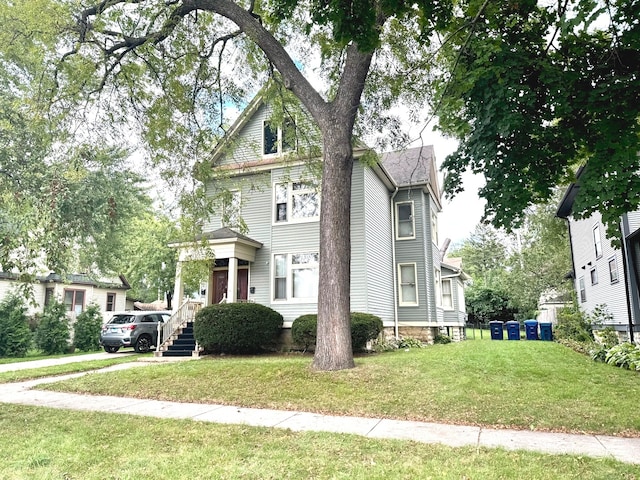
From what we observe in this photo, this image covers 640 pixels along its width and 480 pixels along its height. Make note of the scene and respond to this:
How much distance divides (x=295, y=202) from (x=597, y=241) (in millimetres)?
10909

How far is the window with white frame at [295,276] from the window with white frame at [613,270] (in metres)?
9.29

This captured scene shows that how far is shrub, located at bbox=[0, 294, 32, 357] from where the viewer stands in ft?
52.9

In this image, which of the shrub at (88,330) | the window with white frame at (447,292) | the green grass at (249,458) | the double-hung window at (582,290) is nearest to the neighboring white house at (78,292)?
the shrub at (88,330)

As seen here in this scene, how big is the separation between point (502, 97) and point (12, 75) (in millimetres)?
19975

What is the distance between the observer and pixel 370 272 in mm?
14328

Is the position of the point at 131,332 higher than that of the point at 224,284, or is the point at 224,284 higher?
the point at 224,284

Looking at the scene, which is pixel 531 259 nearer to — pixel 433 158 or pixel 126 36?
pixel 433 158

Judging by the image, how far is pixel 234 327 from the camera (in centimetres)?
1254

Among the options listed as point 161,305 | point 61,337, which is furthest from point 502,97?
point 161,305

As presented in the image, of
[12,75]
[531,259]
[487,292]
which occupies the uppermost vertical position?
[12,75]

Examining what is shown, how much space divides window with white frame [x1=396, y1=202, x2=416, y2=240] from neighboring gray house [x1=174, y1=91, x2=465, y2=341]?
0.04m

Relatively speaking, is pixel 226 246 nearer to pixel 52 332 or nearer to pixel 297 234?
pixel 297 234

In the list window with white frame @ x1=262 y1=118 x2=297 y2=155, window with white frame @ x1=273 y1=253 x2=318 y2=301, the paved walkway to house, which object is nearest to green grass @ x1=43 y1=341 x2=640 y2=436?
the paved walkway to house

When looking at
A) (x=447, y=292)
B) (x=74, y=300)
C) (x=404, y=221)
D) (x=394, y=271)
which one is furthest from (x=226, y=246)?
(x=74, y=300)
